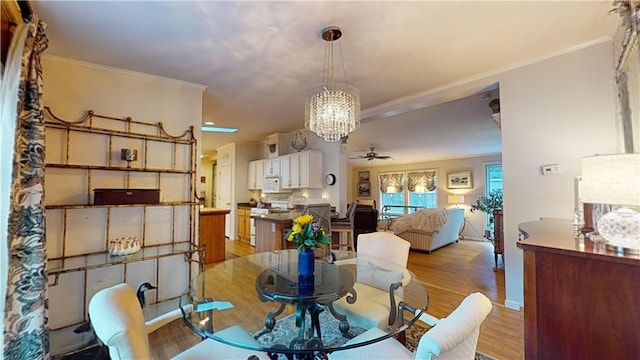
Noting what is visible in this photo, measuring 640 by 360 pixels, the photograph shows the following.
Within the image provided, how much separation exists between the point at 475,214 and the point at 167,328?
27.1ft

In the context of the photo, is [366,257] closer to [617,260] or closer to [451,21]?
[617,260]

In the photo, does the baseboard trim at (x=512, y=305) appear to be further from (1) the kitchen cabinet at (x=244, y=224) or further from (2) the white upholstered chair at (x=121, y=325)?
(1) the kitchen cabinet at (x=244, y=224)

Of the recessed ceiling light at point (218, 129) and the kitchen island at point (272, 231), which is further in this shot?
the recessed ceiling light at point (218, 129)

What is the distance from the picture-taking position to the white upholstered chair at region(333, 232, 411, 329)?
5.96ft

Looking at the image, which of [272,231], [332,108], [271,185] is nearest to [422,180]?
[271,185]

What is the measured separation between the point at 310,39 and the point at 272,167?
4.45 metres

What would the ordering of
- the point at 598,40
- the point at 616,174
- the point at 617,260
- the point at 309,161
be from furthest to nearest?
the point at 309,161
the point at 598,40
the point at 616,174
the point at 617,260

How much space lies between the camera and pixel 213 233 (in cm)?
492

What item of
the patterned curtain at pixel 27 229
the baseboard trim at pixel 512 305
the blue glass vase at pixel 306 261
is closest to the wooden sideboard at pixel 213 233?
the patterned curtain at pixel 27 229

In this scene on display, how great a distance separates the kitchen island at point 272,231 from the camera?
417cm

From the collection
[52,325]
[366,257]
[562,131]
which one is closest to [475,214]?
[562,131]

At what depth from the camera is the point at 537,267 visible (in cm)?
149

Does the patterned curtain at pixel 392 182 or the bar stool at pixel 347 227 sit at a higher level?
the patterned curtain at pixel 392 182

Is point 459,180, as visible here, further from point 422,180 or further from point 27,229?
point 27,229
